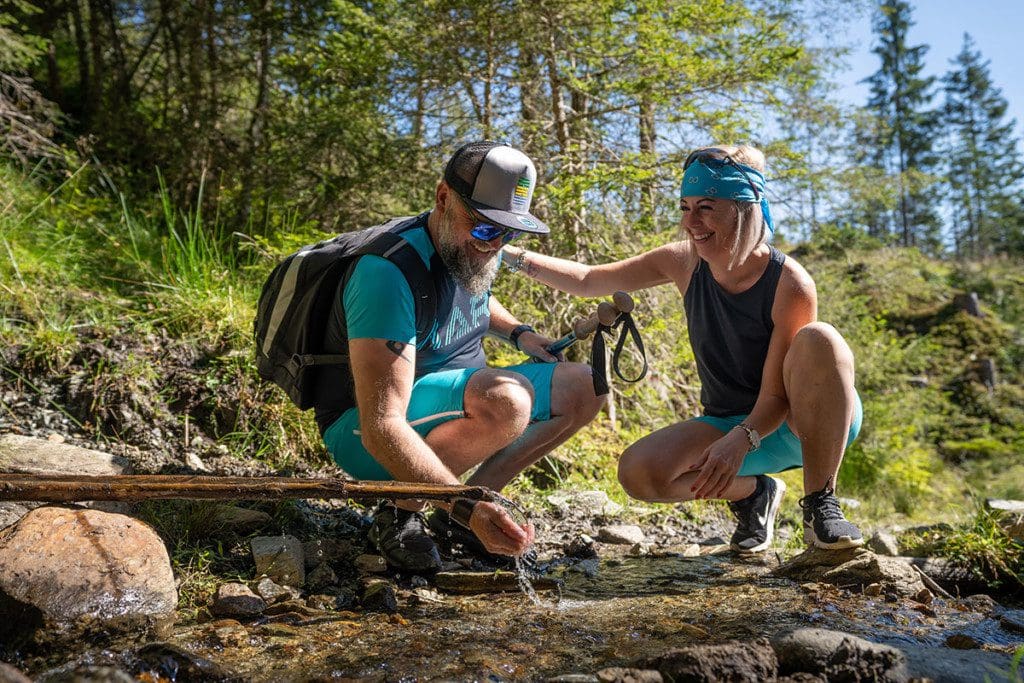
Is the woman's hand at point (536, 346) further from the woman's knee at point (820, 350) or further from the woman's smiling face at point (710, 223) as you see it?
the woman's knee at point (820, 350)

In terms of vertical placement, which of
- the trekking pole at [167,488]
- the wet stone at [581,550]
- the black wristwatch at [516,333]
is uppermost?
the black wristwatch at [516,333]

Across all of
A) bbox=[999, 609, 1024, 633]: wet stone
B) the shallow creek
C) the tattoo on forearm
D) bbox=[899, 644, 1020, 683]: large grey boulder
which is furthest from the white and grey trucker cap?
bbox=[999, 609, 1024, 633]: wet stone

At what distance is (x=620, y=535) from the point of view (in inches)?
164

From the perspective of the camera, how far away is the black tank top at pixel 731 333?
135 inches

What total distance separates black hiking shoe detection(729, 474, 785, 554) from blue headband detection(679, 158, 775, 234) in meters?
1.48

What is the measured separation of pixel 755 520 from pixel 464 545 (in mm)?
1503

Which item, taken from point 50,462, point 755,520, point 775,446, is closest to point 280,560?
point 50,462

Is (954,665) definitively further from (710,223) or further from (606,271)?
(606,271)

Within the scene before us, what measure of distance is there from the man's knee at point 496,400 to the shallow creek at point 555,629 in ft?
2.30

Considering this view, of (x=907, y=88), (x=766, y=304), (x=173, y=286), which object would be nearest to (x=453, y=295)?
(x=766, y=304)

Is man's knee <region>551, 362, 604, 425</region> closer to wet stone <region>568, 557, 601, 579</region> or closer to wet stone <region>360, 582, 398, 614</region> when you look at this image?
wet stone <region>568, 557, 601, 579</region>

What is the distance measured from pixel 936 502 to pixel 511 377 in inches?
315

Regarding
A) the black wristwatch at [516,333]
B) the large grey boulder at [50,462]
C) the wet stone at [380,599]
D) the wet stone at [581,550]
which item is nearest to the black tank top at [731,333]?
the black wristwatch at [516,333]

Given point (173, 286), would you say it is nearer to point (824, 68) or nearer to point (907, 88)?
point (824, 68)
